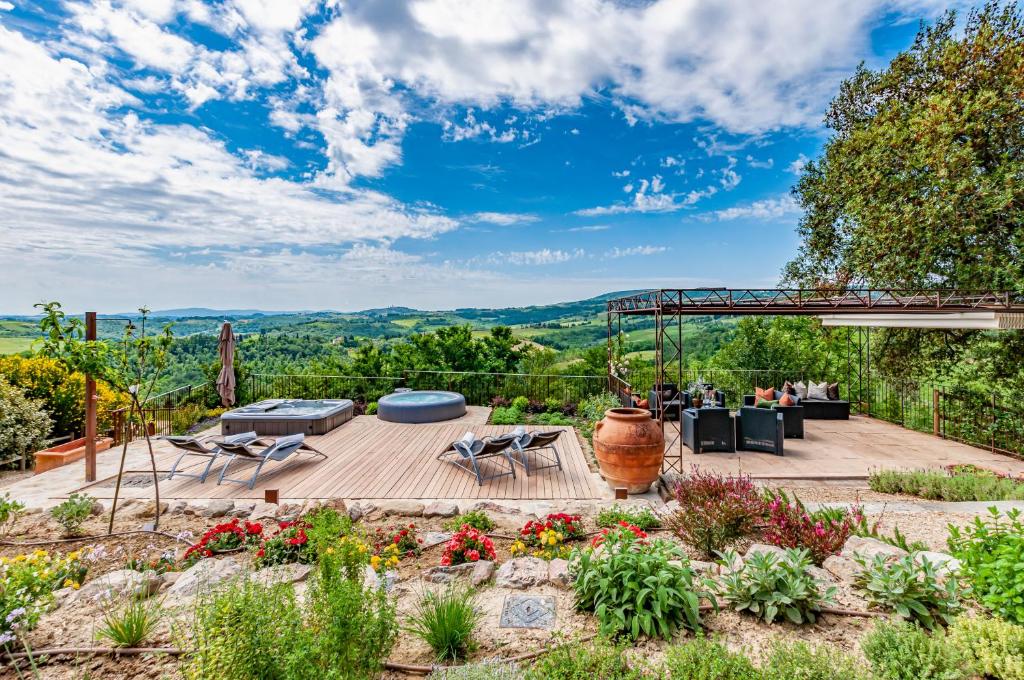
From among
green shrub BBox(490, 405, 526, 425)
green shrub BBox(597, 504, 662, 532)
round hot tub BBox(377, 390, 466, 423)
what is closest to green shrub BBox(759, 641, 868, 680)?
green shrub BBox(597, 504, 662, 532)

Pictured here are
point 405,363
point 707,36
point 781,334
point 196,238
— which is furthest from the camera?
point 196,238

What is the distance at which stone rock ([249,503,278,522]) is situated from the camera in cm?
470

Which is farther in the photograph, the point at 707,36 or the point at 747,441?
the point at 707,36

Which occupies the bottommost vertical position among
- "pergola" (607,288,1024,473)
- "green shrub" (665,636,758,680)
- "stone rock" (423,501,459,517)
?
"stone rock" (423,501,459,517)

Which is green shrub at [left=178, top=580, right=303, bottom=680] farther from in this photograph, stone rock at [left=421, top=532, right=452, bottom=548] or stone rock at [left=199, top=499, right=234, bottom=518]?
stone rock at [left=199, top=499, right=234, bottom=518]

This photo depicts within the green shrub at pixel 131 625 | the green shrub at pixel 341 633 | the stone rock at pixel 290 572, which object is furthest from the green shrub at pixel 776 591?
the green shrub at pixel 131 625

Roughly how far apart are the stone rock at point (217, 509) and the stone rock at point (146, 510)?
1.52 ft

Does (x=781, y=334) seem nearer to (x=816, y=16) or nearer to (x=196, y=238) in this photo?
(x=816, y=16)

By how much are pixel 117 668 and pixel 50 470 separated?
22.2 feet

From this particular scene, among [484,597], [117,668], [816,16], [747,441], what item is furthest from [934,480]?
[816,16]

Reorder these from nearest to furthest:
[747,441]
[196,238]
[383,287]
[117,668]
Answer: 1. [117,668]
2. [747,441]
3. [196,238]
4. [383,287]

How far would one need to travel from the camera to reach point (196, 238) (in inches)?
655

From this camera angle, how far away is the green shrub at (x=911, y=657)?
1.99 meters

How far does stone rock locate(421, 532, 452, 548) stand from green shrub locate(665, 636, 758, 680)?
7.91 ft
